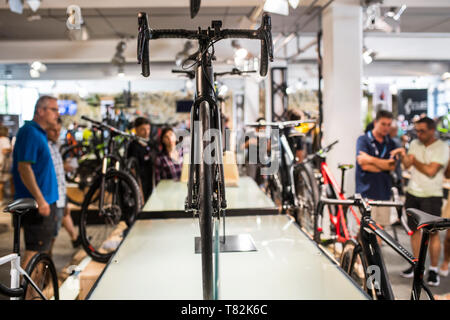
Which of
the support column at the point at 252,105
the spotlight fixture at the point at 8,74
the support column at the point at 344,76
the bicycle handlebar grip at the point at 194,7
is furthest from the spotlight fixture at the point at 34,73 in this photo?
the support column at the point at 252,105

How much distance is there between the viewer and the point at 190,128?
52.9 inches

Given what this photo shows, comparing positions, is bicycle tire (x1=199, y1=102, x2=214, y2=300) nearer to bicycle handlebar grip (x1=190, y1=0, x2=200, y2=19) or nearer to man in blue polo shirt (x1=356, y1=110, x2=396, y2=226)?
bicycle handlebar grip (x1=190, y1=0, x2=200, y2=19)

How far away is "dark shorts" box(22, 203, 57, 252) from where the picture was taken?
8.16 ft

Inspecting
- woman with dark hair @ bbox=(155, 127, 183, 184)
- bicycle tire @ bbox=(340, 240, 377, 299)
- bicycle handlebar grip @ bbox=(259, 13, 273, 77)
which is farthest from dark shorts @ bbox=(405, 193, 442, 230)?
woman with dark hair @ bbox=(155, 127, 183, 184)

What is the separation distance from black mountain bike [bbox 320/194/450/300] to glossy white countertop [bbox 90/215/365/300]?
0.29 metres

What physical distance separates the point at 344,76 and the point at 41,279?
3411 mm

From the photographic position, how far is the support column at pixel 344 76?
13.3ft

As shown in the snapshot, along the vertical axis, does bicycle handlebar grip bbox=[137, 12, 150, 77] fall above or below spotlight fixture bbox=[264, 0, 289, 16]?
below

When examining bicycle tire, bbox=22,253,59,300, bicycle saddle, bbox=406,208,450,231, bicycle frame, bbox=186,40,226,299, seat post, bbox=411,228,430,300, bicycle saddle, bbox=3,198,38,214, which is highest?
bicycle frame, bbox=186,40,226,299

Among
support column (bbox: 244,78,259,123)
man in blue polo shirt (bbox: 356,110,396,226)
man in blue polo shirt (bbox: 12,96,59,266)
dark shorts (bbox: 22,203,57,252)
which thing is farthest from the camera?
support column (bbox: 244,78,259,123)

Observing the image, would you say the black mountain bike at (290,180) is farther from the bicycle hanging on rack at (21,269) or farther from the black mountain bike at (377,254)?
the bicycle hanging on rack at (21,269)

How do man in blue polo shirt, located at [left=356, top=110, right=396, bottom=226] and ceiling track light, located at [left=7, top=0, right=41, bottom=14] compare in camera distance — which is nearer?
ceiling track light, located at [left=7, top=0, right=41, bottom=14]

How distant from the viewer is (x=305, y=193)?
4023mm

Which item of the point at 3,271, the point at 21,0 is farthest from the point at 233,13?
the point at 3,271
